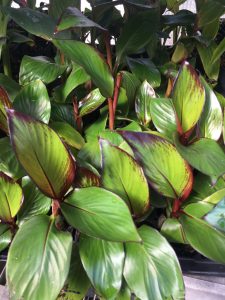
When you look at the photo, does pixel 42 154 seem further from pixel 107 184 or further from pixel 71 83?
pixel 71 83

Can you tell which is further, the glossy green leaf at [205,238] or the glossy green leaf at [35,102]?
the glossy green leaf at [35,102]

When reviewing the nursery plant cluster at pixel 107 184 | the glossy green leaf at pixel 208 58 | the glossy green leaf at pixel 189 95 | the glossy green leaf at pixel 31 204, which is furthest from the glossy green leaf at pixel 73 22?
the glossy green leaf at pixel 208 58

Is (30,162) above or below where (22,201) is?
above

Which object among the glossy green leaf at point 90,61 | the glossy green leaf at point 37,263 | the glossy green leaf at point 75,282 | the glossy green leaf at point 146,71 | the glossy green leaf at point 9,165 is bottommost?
the glossy green leaf at point 75,282

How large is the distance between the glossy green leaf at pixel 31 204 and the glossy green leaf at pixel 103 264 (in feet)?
0.31

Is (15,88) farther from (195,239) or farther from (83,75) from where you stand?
(195,239)

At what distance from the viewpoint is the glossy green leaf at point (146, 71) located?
0.75 metres

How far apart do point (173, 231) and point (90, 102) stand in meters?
0.33

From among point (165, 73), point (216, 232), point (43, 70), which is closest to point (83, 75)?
point (43, 70)

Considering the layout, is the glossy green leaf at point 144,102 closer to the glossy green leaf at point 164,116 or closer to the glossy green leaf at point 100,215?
the glossy green leaf at point 164,116

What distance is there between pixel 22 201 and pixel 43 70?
36cm

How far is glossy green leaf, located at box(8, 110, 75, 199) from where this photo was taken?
0.38m

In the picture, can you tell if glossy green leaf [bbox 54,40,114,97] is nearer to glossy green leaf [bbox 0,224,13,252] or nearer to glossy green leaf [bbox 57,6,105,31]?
glossy green leaf [bbox 57,6,105,31]

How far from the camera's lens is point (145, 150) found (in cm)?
49
